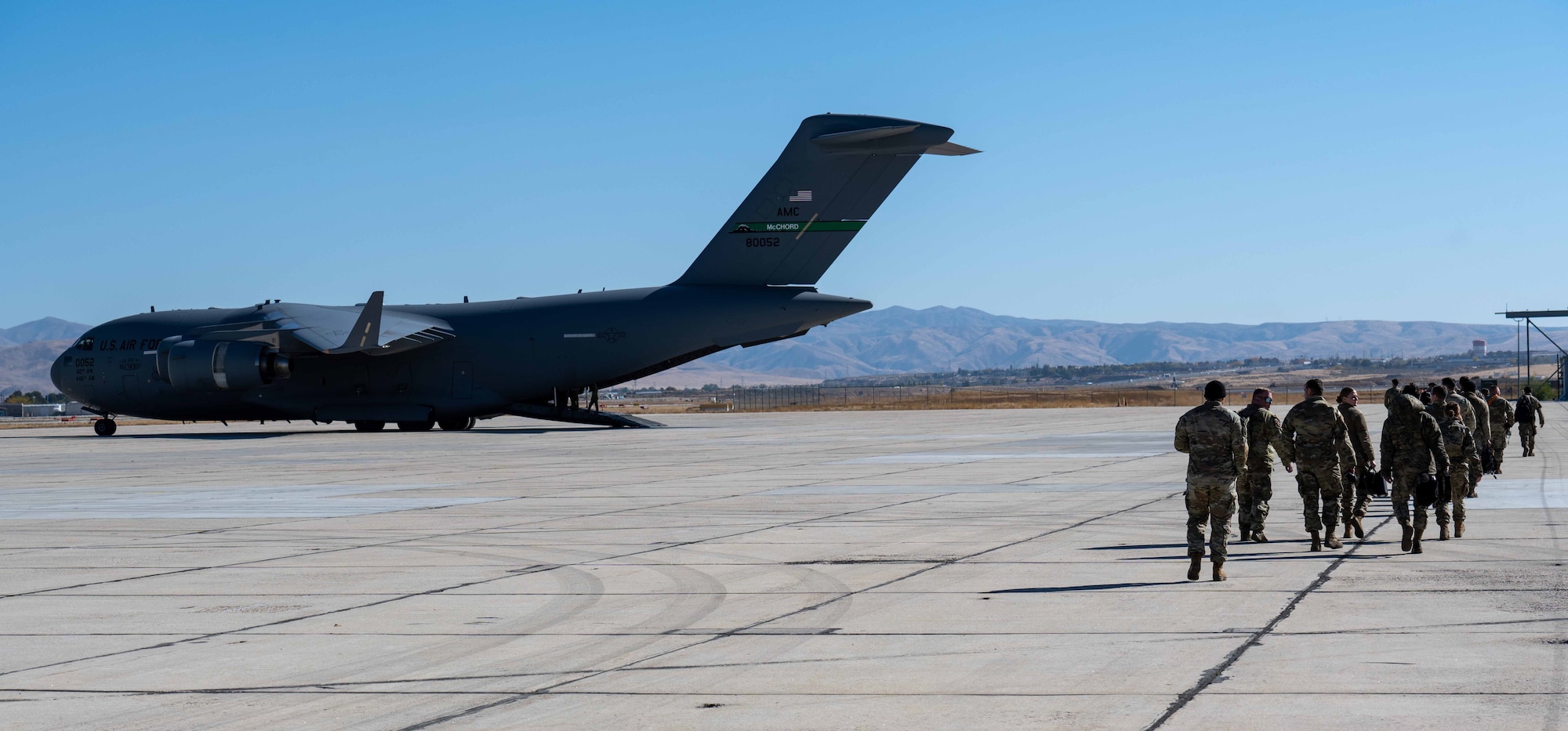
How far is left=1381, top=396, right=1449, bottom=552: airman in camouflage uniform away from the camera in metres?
12.3

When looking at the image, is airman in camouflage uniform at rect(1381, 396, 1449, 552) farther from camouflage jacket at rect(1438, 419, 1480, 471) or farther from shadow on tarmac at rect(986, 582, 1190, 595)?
shadow on tarmac at rect(986, 582, 1190, 595)

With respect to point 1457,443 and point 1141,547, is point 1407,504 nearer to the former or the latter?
point 1457,443

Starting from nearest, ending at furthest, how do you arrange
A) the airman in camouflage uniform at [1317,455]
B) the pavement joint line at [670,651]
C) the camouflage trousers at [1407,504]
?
1. the pavement joint line at [670,651]
2. the camouflage trousers at [1407,504]
3. the airman in camouflage uniform at [1317,455]

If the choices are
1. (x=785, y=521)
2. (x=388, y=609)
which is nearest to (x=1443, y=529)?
(x=785, y=521)

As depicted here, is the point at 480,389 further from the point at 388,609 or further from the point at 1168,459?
the point at 388,609

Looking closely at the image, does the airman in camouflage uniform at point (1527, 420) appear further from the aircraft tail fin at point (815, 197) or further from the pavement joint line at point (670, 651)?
the pavement joint line at point (670, 651)

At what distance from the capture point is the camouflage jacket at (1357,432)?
42.2 feet

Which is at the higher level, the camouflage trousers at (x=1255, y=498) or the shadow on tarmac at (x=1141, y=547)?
the camouflage trousers at (x=1255, y=498)

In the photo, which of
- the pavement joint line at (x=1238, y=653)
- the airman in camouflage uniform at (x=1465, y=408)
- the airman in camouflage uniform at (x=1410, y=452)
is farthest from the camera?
the airman in camouflage uniform at (x=1465, y=408)

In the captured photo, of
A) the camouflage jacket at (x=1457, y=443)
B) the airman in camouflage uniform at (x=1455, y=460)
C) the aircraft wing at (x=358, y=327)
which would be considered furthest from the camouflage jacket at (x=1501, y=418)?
the aircraft wing at (x=358, y=327)

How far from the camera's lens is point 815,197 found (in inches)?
1448

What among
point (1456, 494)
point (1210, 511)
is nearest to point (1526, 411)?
point (1456, 494)

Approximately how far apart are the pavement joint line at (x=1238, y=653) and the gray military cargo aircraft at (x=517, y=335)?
25736 mm

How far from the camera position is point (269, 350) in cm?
3956
